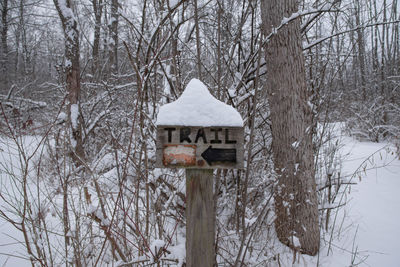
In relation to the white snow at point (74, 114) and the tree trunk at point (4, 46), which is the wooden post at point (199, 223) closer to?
the white snow at point (74, 114)

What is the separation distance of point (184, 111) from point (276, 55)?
1581 mm

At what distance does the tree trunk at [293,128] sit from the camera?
7.52 feet

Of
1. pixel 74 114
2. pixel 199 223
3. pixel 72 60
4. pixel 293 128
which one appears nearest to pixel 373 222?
pixel 293 128

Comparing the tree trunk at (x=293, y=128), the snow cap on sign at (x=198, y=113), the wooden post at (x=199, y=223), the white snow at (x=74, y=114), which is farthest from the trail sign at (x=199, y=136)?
the white snow at (x=74, y=114)

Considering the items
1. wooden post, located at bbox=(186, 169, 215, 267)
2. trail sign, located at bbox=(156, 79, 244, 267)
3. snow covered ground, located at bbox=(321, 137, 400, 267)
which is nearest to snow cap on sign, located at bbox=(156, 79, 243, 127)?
trail sign, located at bbox=(156, 79, 244, 267)

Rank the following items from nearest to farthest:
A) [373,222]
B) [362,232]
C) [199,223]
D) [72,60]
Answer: [199,223] → [362,232] → [373,222] → [72,60]

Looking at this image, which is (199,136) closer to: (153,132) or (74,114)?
(153,132)

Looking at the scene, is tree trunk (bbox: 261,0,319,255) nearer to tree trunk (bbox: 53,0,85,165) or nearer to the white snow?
tree trunk (bbox: 53,0,85,165)

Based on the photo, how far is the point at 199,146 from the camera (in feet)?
3.85

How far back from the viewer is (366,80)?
10.6m

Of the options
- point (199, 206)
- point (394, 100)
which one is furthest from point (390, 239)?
point (394, 100)

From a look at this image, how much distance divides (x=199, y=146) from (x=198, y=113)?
16 centimetres

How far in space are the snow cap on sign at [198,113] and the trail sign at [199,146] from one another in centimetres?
3

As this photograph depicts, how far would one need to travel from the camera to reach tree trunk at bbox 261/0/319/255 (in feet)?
7.52
